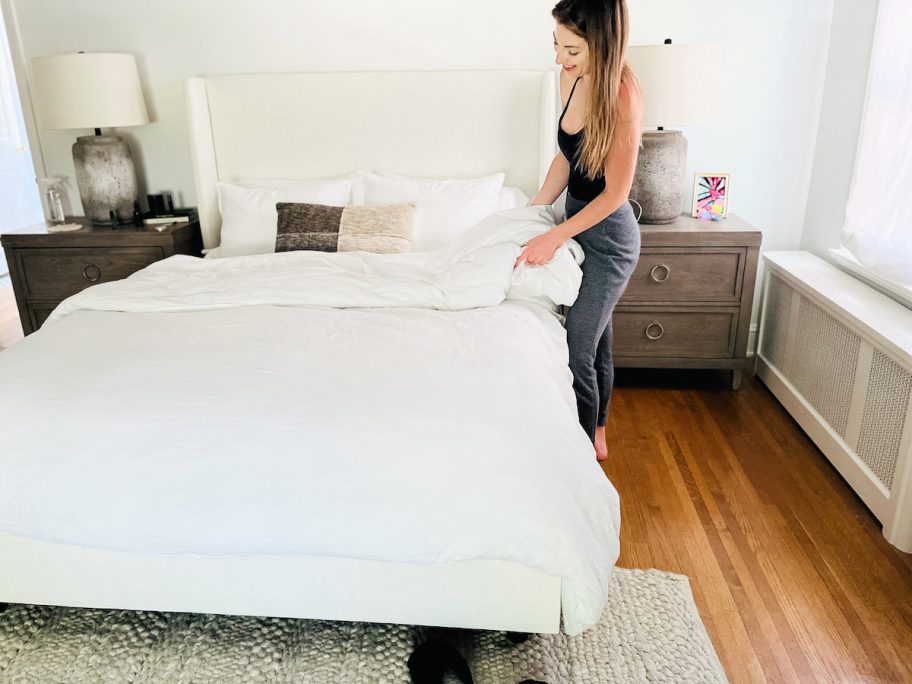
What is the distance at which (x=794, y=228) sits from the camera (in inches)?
132

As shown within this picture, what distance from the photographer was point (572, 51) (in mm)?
2010

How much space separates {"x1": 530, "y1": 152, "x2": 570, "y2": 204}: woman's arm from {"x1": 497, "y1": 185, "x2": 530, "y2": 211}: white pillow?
1.97 feet

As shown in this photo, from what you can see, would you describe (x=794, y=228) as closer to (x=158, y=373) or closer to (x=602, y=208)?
(x=602, y=208)

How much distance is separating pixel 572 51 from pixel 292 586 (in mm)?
1550

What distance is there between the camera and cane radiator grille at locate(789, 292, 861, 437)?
96.3 inches

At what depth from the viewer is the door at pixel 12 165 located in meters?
4.94

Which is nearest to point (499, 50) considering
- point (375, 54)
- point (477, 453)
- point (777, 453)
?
point (375, 54)

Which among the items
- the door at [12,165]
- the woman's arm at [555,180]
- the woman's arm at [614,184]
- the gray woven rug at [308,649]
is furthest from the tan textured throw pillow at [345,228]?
the door at [12,165]

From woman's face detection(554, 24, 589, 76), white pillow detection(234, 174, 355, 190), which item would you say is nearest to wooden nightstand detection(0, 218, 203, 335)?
white pillow detection(234, 174, 355, 190)

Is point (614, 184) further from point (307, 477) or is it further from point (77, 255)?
point (77, 255)

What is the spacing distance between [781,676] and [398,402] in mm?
1085

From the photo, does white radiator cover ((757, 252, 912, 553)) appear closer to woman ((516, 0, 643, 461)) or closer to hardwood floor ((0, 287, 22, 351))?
woman ((516, 0, 643, 461))

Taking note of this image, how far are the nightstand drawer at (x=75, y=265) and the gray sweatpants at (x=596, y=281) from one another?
1.89 metres

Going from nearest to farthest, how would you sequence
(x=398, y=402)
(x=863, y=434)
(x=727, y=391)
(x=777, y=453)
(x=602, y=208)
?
1. (x=398, y=402)
2. (x=602, y=208)
3. (x=863, y=434)
4. (x=777, y=453)
5. (x=727, y=391)
